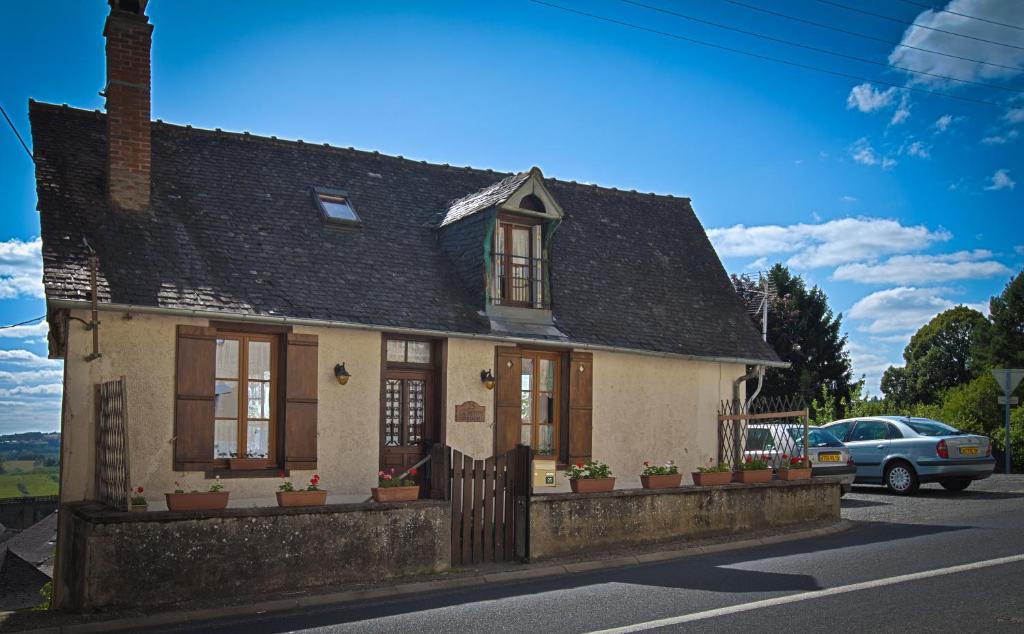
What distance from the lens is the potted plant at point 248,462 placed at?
12.0 m

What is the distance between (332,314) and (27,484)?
160 ft

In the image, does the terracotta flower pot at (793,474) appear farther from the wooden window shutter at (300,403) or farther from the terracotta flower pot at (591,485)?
the wooden window shutter at (300,403)

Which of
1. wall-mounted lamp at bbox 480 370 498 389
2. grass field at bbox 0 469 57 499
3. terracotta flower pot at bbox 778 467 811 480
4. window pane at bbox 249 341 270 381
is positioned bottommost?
grass field at bbox 0 469 57 499

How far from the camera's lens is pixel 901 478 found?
17891 mm

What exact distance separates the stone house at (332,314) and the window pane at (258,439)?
31 mm

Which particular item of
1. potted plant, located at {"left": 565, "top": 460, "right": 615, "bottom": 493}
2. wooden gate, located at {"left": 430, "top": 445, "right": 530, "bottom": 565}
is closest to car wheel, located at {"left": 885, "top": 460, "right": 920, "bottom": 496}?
potted plant, located at {"left": 565, "top": 460, "right": 615, "bottom": 493}

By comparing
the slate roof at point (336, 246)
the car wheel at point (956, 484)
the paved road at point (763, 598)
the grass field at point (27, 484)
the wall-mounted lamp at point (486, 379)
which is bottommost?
the grass field at point (27, 484)

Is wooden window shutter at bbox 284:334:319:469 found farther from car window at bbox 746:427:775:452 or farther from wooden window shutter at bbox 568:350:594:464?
car window at bbox 746:427:775:452

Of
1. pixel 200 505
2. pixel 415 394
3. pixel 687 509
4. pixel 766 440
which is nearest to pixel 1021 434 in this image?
pixel 766 440

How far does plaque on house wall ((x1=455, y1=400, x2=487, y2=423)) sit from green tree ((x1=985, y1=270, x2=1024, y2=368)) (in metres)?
39.4

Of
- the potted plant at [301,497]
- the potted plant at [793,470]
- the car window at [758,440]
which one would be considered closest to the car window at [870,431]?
the car window at [758,440]

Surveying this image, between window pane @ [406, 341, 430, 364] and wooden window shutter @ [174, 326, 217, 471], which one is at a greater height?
window pane @ [406, 341, 430, 364]

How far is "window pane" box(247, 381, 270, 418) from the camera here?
12281mm

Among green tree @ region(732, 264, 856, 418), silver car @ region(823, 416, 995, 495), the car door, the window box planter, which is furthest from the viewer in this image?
green tree @ region(732, 264, 856, 418)
